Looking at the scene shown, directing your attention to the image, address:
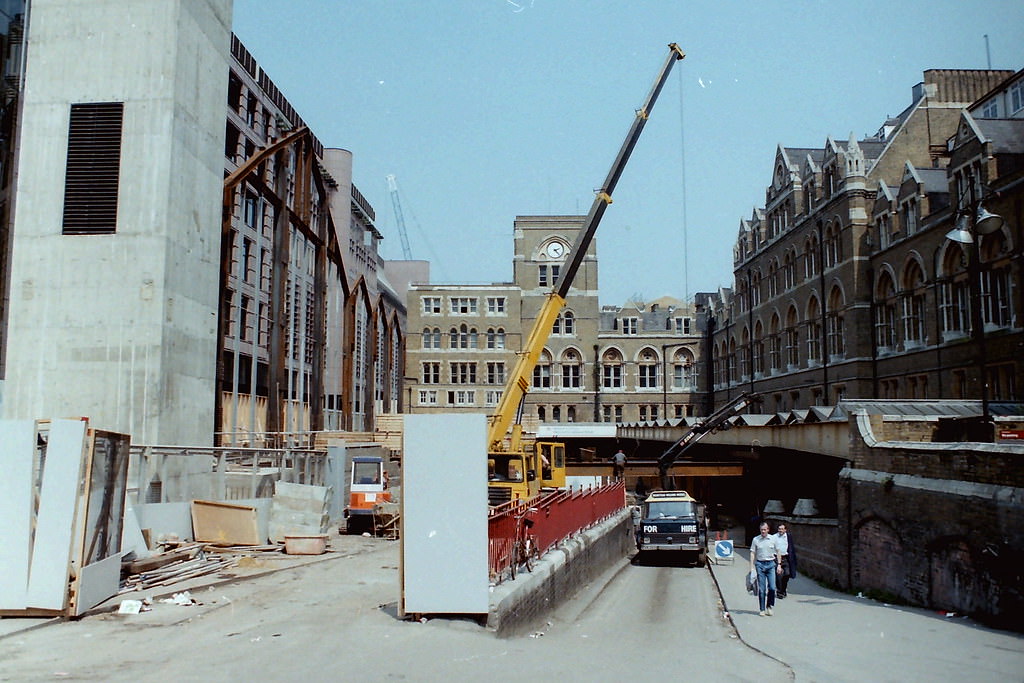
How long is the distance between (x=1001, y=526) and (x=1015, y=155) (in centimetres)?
2573

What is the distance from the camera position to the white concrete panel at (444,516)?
1130 cm

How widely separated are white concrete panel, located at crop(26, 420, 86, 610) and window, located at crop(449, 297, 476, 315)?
6796 centimetres

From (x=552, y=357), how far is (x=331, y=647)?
69.7 metres

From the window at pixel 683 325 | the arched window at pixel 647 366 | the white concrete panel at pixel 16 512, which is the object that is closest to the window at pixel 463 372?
the arched window at pixel 647 366

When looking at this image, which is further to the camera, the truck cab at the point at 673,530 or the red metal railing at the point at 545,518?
the truck cab at the point at 673,530

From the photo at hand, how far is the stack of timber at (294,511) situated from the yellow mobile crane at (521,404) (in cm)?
483

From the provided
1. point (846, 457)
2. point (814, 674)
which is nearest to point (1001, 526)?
point (814, 674)

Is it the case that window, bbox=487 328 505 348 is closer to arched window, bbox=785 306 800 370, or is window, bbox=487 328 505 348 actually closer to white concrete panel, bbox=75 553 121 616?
arched window, bbox=785 306 800 370

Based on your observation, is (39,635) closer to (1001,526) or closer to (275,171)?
(1001,526)

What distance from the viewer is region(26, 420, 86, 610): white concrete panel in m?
11.9

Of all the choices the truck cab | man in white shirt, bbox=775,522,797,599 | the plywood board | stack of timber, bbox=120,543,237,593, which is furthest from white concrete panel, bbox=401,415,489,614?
the truck cab

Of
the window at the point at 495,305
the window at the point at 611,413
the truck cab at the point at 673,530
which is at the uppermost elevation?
the window at the point at 495,305

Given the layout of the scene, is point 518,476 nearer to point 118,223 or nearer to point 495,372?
point 118,223

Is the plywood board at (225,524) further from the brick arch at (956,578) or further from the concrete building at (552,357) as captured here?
the concrete building at (552,357)
